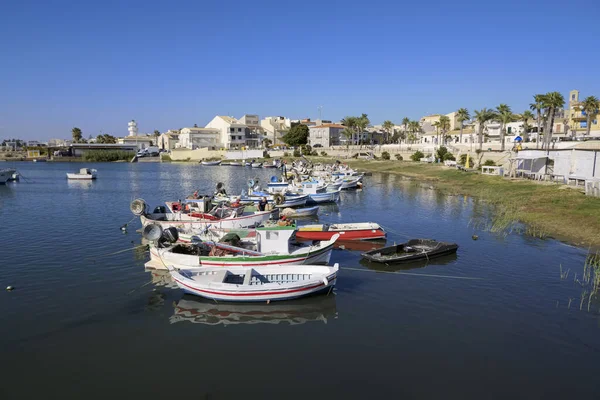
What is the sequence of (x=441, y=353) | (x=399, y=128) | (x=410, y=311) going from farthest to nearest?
(x=399, y=128), (x=410, y=311), (x=441, y=353)

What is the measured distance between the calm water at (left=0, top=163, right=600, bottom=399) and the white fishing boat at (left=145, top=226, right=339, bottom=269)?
135 centimetres

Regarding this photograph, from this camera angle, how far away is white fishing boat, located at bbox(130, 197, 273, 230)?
27891 millimetres

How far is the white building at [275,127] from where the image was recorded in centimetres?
17191

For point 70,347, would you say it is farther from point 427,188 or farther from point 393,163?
point 393,163

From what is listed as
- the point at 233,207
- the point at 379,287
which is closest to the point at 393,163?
the point at 233,207

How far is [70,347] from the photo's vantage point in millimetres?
14289

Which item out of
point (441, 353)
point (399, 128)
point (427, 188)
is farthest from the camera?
point (399, 128)

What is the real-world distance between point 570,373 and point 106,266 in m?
21.9

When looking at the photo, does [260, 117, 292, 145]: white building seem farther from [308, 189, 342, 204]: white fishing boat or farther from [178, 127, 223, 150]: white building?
[308, 189, 342, 204]: white fishing boat

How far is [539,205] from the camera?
36.9 metres

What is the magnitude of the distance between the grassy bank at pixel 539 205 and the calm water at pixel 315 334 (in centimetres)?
425

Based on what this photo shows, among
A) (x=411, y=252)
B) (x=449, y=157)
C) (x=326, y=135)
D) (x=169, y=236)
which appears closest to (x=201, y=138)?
(x=326, y=135)

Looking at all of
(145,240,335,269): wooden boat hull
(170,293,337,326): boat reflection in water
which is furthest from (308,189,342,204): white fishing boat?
(170,293,337,326): boat reflection in water

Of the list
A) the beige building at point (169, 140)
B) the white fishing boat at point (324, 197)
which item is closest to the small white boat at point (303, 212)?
the white fishing boat at point (324, 197)
